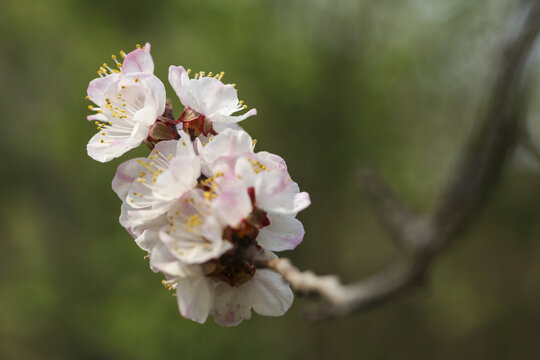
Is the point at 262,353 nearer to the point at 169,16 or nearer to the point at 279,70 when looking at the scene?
the point at 279,70

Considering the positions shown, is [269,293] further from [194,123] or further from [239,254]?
[194,123]

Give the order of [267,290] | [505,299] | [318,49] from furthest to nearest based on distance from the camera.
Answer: [505,299] → [318,49] → [267,290]

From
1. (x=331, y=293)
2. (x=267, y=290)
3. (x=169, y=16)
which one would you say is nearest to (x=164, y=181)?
(x=267, y=290)

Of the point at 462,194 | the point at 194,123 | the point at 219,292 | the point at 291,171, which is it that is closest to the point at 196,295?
the point at 219,292

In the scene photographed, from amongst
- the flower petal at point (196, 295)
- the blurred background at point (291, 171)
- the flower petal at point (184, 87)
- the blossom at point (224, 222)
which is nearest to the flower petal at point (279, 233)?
the blossom at point (224, 222)

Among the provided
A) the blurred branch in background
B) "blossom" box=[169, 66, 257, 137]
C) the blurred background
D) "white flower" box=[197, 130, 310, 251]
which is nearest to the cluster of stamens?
"white flower" box=[197, 130, 310, 251]

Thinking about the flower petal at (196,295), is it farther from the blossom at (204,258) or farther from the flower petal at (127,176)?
the flower petal at (127,176)
